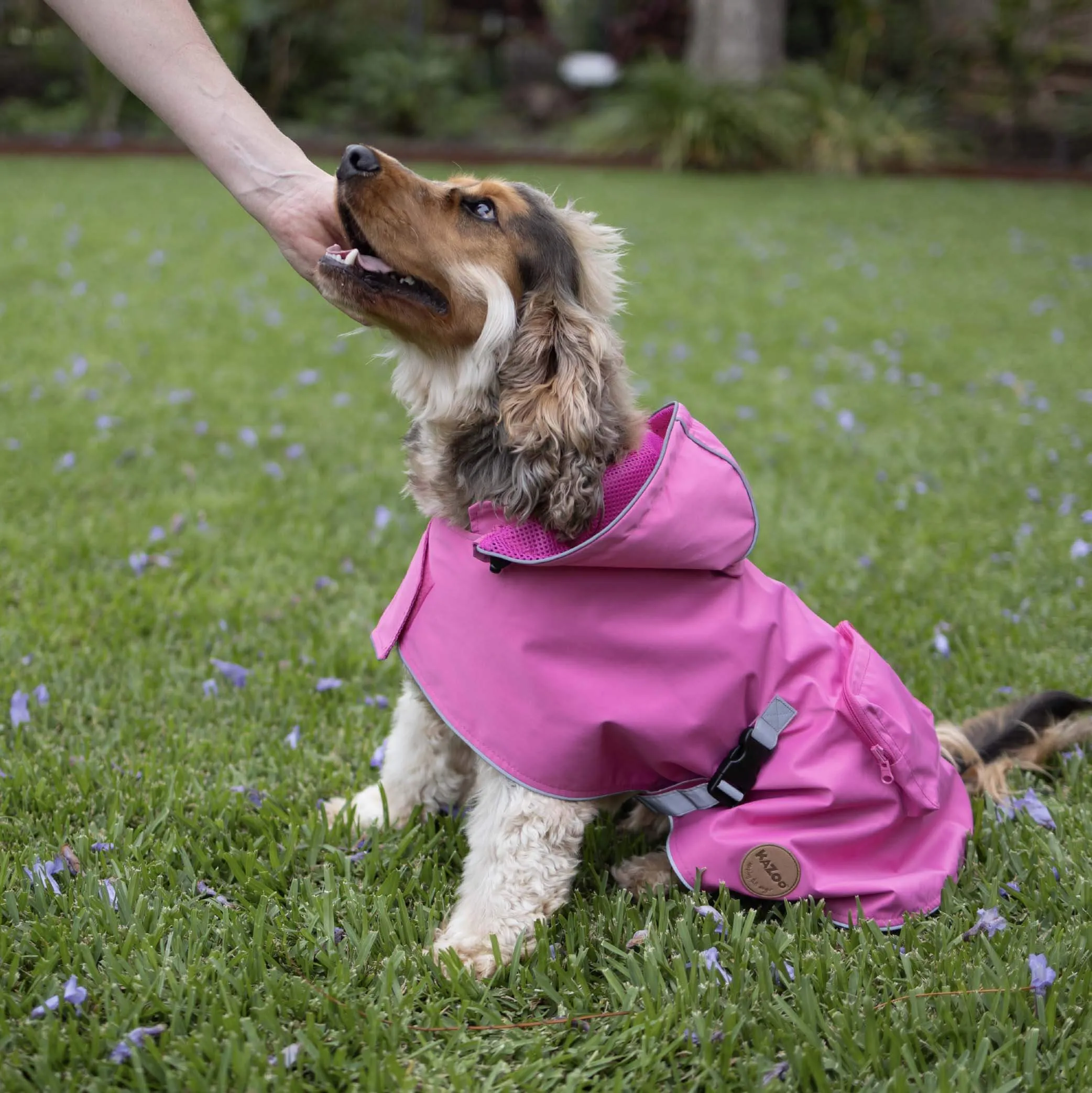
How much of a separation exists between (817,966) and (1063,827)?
3.42ft

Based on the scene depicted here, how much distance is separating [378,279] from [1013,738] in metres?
2.36

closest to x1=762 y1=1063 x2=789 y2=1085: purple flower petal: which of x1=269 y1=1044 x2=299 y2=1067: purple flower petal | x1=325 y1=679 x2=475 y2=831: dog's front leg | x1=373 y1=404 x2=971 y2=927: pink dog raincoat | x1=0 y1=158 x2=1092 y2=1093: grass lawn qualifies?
x1=0 y1=158 x2=1092 y2=1093: grass lawn

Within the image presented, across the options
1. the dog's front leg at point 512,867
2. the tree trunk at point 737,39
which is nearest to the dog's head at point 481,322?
the dog's front leg at point 512,867

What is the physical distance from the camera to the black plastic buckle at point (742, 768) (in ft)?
9.15

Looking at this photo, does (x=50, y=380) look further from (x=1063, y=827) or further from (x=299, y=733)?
(x=1063, y=827)

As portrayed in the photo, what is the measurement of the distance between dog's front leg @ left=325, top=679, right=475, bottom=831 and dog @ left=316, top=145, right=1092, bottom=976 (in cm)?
13

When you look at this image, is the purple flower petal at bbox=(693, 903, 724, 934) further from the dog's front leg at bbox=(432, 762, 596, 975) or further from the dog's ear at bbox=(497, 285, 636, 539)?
the dog's ear at bbox=(497, 285, 636, 539)

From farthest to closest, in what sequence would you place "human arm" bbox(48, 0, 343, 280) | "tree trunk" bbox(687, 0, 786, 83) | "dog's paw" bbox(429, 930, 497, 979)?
"tree trunk" bbox(687, 0, 786, 83) < "human arm" bbox(48, 0, 343, 280) < "dog's paw" bbox(429, 930, 497, 979)

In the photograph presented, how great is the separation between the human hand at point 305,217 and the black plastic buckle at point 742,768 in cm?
184

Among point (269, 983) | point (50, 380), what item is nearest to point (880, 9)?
point (50, 380)

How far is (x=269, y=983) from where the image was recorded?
7.74 feet

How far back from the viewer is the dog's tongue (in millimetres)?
2816

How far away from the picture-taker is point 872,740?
9.04 ft

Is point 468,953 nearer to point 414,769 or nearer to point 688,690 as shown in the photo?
point 414,769
